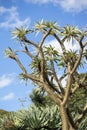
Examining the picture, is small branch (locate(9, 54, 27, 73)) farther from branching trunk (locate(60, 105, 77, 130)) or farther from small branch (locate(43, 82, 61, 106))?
branching trunk (locate(60, 105, 77, 130))

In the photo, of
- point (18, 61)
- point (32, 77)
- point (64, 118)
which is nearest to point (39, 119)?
point (64, 118)

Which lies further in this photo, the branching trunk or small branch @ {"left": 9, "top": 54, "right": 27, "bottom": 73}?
small branch @ {"left": 9, "top": 54, "right": 27, "bottom": 73}

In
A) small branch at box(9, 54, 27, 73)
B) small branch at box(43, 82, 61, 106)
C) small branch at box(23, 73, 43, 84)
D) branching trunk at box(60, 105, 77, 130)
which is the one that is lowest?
branching trunk at box(60, 105, 77, 130)

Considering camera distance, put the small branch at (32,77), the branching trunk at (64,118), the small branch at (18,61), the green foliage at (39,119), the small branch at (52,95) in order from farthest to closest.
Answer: the green foliage at (39,119) → the small branch at (18,61) → the small branch at (32,77) → the small branch at (52,95) → the branching trunk at (64,118)

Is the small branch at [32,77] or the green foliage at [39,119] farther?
the green foliage at [39,119]

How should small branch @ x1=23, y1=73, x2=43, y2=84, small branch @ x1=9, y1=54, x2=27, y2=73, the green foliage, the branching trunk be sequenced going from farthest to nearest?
the green foliage
small branch @ x1=9, y1=54, x2=27, y2=73
small branch @ x1=23, y1=73, x2=43, y2=84
the branching trunk

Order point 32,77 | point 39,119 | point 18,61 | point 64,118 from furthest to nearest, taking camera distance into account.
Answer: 1. point 39,119
2. point 18,61
3. point 32,77
4. point 64,118

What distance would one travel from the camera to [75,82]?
18203 mm

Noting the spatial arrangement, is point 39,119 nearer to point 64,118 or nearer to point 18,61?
point 64,118

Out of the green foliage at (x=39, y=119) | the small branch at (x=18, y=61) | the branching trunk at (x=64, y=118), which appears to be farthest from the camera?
the green foliage at (x=39, y=119)

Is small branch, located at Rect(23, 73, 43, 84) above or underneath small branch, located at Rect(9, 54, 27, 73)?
underneath

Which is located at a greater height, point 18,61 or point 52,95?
point 18,61

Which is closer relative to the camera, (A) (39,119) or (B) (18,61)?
(B) (18,61)

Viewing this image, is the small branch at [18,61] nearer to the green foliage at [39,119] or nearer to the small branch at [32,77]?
the small branch at [32,77]
